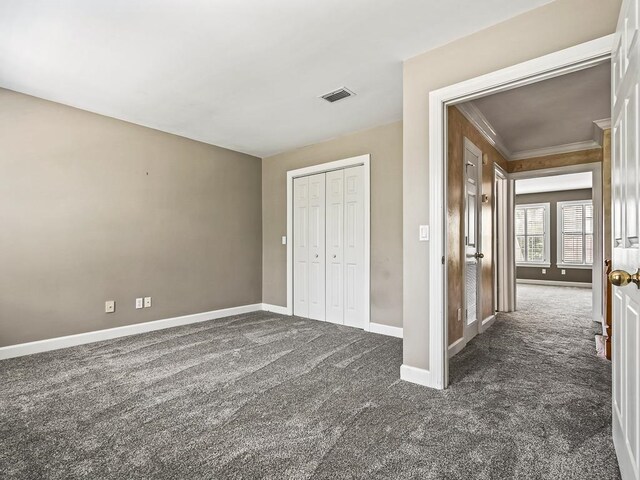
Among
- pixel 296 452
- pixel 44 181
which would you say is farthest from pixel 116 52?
pixel 296 452

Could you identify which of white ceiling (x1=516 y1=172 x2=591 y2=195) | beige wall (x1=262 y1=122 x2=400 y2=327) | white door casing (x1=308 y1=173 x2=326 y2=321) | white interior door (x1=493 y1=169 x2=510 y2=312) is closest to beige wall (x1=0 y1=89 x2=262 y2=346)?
white door casing (x1=308 y1=173 x2=326 y2=321)

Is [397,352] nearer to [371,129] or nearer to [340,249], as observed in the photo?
[340,249]

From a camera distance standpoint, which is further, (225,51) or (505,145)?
(505,145)

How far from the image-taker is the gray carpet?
157 cm

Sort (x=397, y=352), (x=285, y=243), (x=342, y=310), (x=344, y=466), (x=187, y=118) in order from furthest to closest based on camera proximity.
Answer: (x=285, y=243), (x=342, y=310), (x=187, y=118), (x=397, y=352), (x=344, y=466)

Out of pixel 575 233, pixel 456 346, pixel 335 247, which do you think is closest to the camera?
pixel 456 346

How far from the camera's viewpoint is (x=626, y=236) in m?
1.33

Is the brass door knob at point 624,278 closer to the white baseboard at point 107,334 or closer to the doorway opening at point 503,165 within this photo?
the doorway opening at point 503,165

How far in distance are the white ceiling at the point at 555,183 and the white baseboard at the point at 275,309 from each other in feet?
18.7

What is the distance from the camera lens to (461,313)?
335 centimetres

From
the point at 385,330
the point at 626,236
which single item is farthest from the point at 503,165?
the point at 626,236

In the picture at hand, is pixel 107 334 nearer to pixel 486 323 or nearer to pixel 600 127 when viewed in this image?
pixel 486 323

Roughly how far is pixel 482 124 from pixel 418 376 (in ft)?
9.40

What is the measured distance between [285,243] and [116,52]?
10.1 feet
